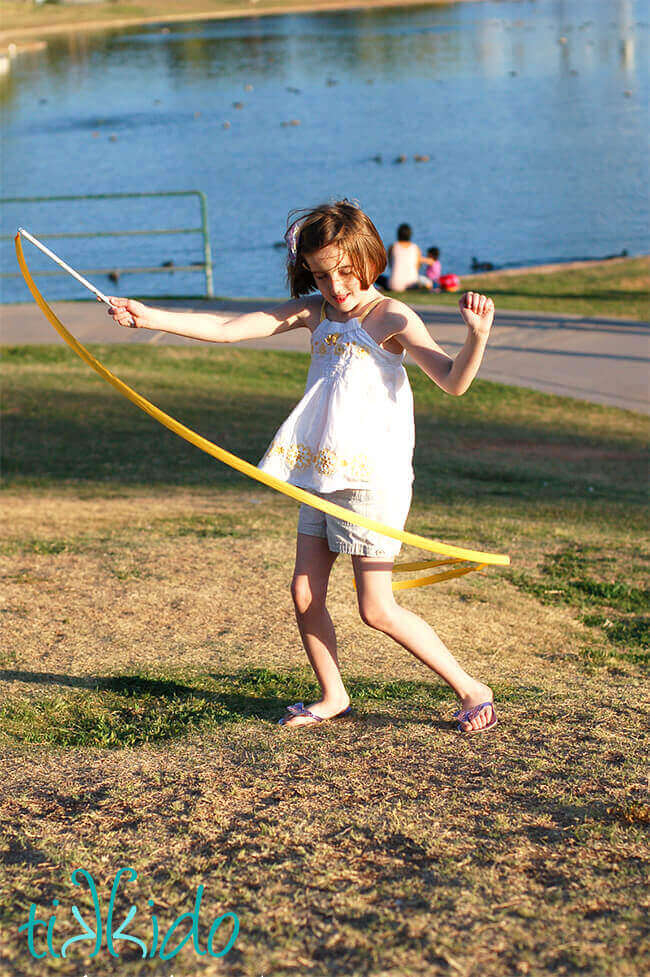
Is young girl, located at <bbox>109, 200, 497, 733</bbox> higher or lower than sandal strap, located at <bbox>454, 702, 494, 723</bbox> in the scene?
higher

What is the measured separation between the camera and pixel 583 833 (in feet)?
9.91

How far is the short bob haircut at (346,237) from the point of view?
3.40 metres

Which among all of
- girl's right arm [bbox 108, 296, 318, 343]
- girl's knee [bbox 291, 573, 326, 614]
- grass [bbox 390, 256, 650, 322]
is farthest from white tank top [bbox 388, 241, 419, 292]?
girl's knee [bbox 291, 573, 326, 614]

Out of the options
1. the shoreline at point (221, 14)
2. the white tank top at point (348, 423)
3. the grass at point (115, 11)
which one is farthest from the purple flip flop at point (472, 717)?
the shoreline at point (221, 14)

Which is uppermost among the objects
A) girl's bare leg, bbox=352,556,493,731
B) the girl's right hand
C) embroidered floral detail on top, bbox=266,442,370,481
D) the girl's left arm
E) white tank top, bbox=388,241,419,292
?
white tank top, bbox=388,241,419,292

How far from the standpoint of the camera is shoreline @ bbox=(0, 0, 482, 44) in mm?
118625

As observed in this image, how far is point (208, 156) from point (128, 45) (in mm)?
76598

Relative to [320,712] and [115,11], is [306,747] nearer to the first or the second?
[320,712]

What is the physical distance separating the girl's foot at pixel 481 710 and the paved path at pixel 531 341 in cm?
793

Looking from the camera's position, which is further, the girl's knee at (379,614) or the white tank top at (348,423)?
the girl's knee at (379,614)

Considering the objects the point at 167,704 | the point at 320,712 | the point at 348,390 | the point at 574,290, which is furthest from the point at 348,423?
the point at 574,290

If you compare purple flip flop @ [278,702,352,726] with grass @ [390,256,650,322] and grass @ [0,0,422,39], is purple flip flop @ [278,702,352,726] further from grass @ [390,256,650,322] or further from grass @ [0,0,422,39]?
grass @ [0,0,422,39]

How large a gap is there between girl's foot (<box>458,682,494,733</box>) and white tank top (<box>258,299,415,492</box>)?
0.75 meters

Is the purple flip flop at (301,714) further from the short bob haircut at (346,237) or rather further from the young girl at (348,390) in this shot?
Result: the short bob haircut at (346,237)
